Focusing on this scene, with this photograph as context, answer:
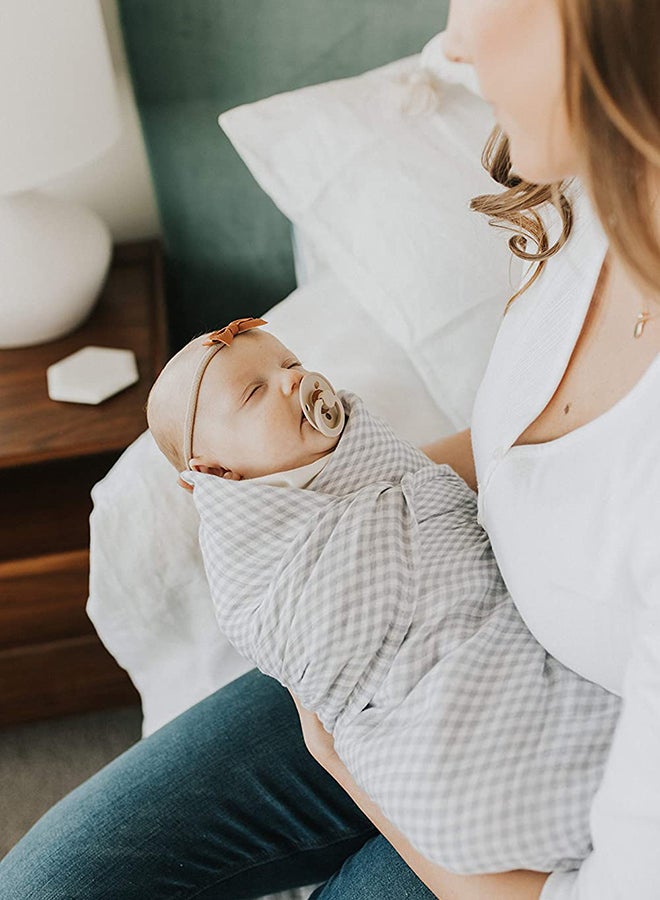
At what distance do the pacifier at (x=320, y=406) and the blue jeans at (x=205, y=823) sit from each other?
30 centimetres

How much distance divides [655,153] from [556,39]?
8 centimetres

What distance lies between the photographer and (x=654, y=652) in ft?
1.73

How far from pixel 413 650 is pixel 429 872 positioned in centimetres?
17

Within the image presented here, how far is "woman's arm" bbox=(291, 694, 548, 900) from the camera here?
0.65 metres

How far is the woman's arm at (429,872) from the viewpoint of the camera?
645mm

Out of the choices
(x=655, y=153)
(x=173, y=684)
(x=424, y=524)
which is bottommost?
(x=173, y=684)

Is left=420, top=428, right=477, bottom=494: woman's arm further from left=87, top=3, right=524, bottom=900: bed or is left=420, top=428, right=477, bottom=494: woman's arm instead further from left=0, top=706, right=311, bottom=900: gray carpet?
left=0, top=706, right=311, bottom=900: gray carpet

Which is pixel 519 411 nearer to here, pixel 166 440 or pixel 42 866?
pixel 166 440

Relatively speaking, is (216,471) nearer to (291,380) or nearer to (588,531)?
(291,380)

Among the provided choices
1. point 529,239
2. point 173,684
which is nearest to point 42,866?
point 173,684

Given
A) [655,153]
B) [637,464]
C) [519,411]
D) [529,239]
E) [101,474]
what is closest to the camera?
[655,153]

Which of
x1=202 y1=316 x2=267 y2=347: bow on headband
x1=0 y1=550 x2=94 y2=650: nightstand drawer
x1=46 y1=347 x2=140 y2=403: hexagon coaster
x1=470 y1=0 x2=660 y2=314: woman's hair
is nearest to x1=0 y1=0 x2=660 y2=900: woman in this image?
x1=470 y1=0 x2=660 y2=314: woman's hair

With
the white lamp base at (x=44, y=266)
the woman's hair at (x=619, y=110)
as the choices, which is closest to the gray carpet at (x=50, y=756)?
the white lamp base at (x=44, y=266)

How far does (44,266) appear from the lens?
1.26 m
